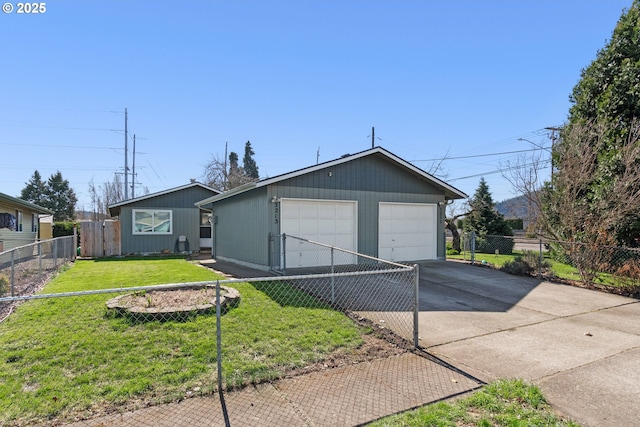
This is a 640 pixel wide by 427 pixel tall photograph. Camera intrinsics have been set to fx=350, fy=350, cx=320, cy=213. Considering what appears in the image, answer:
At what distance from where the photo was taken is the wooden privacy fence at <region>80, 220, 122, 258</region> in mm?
16609

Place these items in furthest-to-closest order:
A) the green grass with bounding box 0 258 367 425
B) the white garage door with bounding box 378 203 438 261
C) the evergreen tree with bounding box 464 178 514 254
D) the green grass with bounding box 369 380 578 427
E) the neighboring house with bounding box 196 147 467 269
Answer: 1. the evergreen tree with bounding box 464 178 514 254
2. the white garage door with bounding box 378 203 438 261
3. the neighboring house with bounding box 196 147 467 269
4. the green grass with bounding box 0 258 367 425
5. the green grass with bounding box 369 380 578 427

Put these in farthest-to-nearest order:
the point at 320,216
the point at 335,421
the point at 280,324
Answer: the point at 320,216, the point at 280,324, the point at 335,421

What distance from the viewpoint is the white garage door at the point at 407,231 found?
12258 millimetres

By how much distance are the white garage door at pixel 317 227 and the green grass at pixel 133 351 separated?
4213 mm

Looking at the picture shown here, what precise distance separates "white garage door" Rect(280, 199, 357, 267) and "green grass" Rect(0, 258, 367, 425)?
4213 millimetres

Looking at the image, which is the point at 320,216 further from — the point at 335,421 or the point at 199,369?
the point at 335,421

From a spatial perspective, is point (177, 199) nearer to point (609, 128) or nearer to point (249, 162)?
point (609, 128)

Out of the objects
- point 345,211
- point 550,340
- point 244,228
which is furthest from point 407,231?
point 550,340

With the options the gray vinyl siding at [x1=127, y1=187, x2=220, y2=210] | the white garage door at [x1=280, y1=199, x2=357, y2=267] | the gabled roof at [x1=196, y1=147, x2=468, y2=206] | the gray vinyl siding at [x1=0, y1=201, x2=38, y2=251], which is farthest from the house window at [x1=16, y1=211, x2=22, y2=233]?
the white garage door at [x1=280, y1=199, x2=357, y2=267]

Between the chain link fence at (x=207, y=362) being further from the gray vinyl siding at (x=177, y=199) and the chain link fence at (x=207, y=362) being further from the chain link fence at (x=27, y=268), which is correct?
the gray vinyl siding at (x=177, y=199)

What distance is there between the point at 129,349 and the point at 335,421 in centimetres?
275

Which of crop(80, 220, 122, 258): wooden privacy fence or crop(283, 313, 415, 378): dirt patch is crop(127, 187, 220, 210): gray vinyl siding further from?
crop(283, 313, 415, 378): dirt patch

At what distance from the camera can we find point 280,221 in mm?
10383

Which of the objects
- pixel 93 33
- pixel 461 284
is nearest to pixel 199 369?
pixel 461 284
